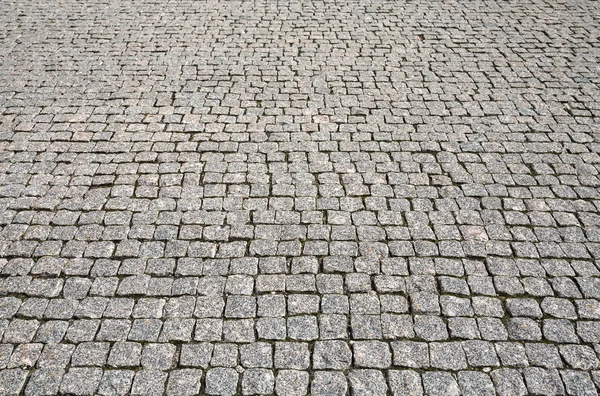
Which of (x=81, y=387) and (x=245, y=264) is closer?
(x=81, y=387)

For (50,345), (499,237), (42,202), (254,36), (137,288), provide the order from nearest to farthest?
(50,345) → (137,288) → (499,237) → (42,202) → (254,36)

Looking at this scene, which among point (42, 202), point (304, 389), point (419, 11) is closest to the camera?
point (304, 389)

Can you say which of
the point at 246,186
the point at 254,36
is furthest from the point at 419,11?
the point at 246,186

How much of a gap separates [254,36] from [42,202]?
5119 mm

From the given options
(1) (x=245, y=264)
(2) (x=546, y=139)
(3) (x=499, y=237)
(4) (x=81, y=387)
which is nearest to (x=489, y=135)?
(2) (x=546, y=139)

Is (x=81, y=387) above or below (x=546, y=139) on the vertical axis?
below

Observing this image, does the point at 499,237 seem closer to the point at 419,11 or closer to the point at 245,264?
the point at 245,264

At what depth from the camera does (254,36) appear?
902cm

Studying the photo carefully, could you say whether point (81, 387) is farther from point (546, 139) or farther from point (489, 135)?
point (546, 139)

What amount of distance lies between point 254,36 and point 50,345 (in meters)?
6.62

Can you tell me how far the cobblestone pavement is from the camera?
383 centimetres

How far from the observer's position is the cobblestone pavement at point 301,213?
383 cm

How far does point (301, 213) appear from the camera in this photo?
516 cm

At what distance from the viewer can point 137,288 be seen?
4387 mm
